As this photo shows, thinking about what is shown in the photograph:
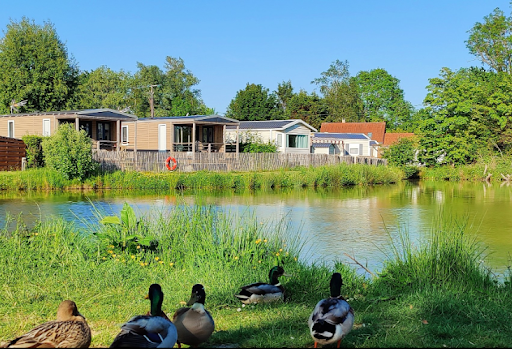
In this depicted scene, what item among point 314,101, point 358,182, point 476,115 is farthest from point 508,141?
point 314,101

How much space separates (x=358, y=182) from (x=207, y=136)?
11720 millimetres

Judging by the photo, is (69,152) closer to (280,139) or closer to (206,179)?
(206,179)

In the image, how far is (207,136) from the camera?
135ft

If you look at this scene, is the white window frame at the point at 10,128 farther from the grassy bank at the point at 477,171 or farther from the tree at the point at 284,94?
the tree at the point at 284,94

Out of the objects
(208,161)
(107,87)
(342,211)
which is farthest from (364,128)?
(342,211)

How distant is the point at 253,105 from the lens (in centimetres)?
7312

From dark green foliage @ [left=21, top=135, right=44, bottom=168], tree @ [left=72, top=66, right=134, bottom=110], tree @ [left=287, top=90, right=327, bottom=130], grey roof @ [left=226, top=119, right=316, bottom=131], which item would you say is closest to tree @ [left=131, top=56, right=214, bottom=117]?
tree @ [left=72, top=66, right=134, bottom=110]

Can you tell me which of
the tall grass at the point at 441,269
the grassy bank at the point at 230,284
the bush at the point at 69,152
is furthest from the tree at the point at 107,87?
the tall grass at the point at 441,269

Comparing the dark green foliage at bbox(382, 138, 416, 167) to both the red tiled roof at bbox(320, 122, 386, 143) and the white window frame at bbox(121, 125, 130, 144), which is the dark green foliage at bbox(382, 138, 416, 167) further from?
the white window frame at bbox(121, 125, 130, 144)

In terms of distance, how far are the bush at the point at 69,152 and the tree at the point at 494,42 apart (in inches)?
1953

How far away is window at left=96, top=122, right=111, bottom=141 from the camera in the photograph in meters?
36.2

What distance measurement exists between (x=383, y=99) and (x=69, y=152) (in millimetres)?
67277

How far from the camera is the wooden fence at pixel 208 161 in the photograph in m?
30.2

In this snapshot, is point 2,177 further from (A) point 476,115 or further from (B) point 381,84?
(B) point 381,84
